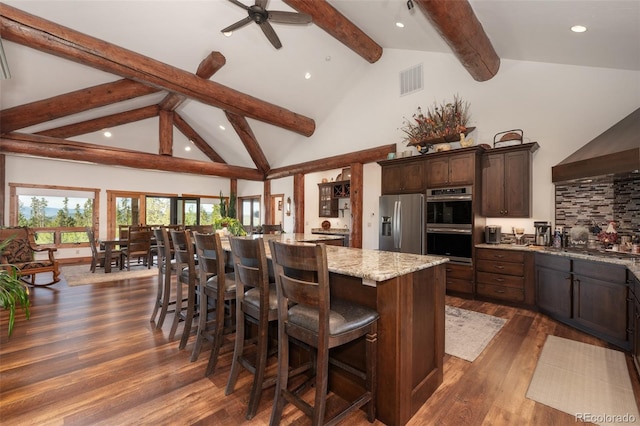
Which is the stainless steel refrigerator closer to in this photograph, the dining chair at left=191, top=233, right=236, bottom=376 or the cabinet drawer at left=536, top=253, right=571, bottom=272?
the cabinet drawer at left=536, top=253, right=571, bottom=272

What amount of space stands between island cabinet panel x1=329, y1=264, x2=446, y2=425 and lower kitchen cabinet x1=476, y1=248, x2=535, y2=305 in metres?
2.42

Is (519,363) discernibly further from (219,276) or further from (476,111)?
(476,111)

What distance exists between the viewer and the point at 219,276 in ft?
7.44

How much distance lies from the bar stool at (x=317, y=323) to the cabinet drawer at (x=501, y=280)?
10.2 ft

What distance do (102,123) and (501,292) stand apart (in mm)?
9666

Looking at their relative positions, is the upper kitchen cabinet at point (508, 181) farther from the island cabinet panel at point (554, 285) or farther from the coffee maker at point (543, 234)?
the island cabinet panel at point (554, 285)

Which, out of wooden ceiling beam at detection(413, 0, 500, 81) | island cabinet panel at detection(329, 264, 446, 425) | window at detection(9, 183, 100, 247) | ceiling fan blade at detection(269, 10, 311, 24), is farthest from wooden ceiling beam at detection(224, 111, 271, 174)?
island cabinet panel at detection(329, 264, 446, 425)

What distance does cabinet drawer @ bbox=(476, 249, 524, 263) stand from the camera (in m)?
3.80

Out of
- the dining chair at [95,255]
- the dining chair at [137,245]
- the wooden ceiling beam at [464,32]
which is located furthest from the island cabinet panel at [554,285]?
the dining chair at [95,255]

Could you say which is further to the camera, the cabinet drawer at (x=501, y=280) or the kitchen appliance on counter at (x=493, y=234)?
the kitchen appliance on counter at (x=493, y=234)

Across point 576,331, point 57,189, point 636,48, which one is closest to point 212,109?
point 57,189

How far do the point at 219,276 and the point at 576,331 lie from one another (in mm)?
3792

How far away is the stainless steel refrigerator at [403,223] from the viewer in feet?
15.4

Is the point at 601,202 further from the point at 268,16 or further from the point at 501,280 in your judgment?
the point at 268,16
